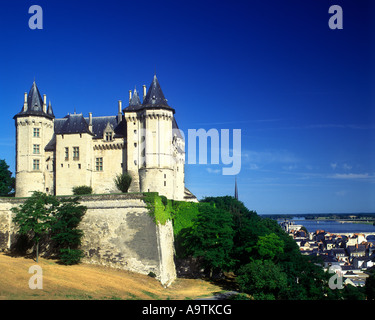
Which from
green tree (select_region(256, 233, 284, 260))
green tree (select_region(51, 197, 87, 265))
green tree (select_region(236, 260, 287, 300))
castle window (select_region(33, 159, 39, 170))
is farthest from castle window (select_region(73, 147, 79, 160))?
green tree (select_region(236, 260, 287, 300))

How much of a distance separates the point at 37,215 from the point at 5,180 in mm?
21535

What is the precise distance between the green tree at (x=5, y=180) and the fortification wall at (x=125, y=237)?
1485 centimetres

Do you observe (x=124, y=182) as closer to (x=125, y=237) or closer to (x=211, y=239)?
(x=125, y=237)

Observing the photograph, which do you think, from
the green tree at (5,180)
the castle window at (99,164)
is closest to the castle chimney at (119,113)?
the castle window at (99,164)

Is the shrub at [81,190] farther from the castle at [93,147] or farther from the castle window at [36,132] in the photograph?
the castle window at [36,132]

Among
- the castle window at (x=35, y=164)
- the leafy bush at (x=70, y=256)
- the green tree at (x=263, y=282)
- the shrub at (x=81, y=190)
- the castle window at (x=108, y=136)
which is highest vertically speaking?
the castle window at (x=108, y=136)

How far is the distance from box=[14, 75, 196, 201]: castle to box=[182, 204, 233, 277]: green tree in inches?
219

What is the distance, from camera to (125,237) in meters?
36.8

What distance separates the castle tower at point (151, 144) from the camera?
4300 cm
